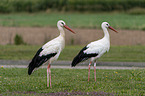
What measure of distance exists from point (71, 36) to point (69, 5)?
20.8 meters

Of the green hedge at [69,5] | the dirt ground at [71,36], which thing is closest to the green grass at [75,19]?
the green hedge at [69,5]

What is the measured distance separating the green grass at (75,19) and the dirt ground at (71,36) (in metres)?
3.94

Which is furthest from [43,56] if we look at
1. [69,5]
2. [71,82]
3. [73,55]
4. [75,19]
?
[69,5]

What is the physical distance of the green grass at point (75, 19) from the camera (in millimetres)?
41094

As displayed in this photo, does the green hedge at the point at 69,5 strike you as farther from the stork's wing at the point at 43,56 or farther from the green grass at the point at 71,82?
the stork's wing at the point at 43,56

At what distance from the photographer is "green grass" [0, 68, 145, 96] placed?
11188 millimetres

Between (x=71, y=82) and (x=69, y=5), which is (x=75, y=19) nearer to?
(x=69, y=5)

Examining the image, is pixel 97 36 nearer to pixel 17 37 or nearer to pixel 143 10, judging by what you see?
pixel 17 37

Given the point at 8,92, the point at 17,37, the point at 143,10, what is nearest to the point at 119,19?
the point at 143,10

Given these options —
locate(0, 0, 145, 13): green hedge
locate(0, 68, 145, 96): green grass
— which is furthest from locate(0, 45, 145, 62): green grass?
locate(0, 0, 145, 13): green hedge

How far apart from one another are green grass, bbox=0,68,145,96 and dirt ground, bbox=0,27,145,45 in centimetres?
1401

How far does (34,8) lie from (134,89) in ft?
140

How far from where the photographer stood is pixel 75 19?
150 ft

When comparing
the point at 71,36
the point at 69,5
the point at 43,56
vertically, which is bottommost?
the point at 43,56
